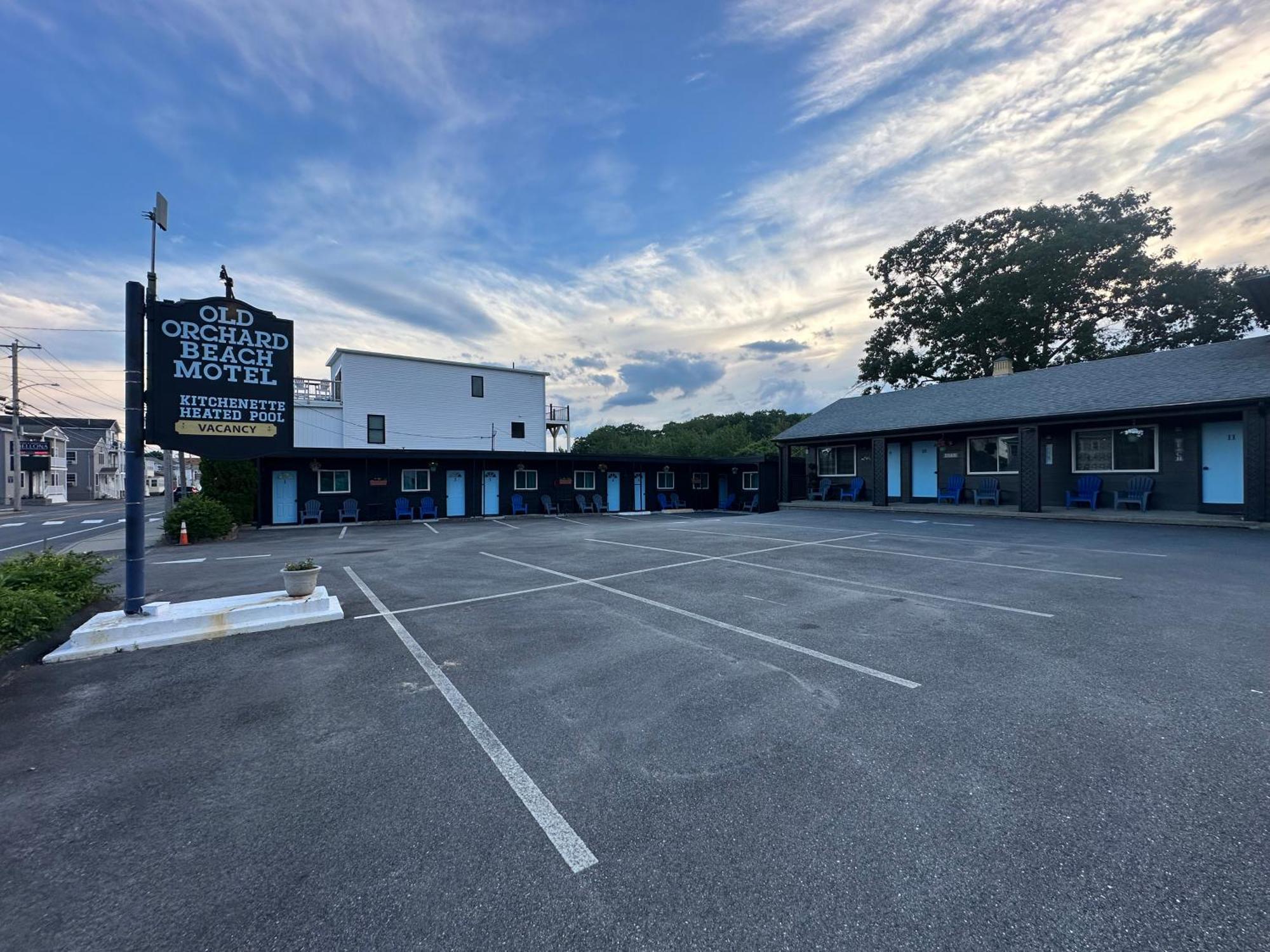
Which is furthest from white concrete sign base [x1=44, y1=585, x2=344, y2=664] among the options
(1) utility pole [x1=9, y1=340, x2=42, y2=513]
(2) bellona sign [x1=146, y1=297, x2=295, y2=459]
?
(1) utility pole [x1=9, y1=340, x2=42, y2=513]

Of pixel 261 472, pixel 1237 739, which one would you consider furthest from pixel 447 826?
pixel 261 472

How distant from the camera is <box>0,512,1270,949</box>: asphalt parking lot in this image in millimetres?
2010

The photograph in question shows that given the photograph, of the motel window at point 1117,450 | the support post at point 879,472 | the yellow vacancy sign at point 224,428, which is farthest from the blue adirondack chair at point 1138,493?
the yellow vacancy sign at point 224,428

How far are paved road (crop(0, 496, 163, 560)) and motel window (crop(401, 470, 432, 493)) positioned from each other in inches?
370

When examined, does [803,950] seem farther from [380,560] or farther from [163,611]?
[380,560]

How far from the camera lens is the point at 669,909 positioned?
2.03 metres

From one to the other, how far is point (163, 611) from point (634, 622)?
5.07 meters

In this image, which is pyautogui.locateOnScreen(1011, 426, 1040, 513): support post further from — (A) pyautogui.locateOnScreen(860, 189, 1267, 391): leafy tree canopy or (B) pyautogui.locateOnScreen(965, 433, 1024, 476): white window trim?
(A) pyautogui.locateOnScreen(860, 189, 1267, 391): leafy tree canopy

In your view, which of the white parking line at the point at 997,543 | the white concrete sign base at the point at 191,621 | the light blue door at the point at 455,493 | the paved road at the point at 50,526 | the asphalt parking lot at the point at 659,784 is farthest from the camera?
the light blue door at the point at 455,493

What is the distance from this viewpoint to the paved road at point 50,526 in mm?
14891

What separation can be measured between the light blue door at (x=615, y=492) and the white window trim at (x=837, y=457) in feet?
31.2

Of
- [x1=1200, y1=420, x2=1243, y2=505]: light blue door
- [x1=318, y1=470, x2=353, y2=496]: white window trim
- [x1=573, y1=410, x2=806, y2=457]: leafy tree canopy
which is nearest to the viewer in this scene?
[x1=1200, y1=420, x2=1243, y2=505]: light blue door

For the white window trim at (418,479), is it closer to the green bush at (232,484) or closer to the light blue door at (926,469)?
the green bush at (232,484)

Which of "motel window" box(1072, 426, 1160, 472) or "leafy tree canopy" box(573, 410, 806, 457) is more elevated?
"leafy tree canopy" box(573, 410, 806, 457)
